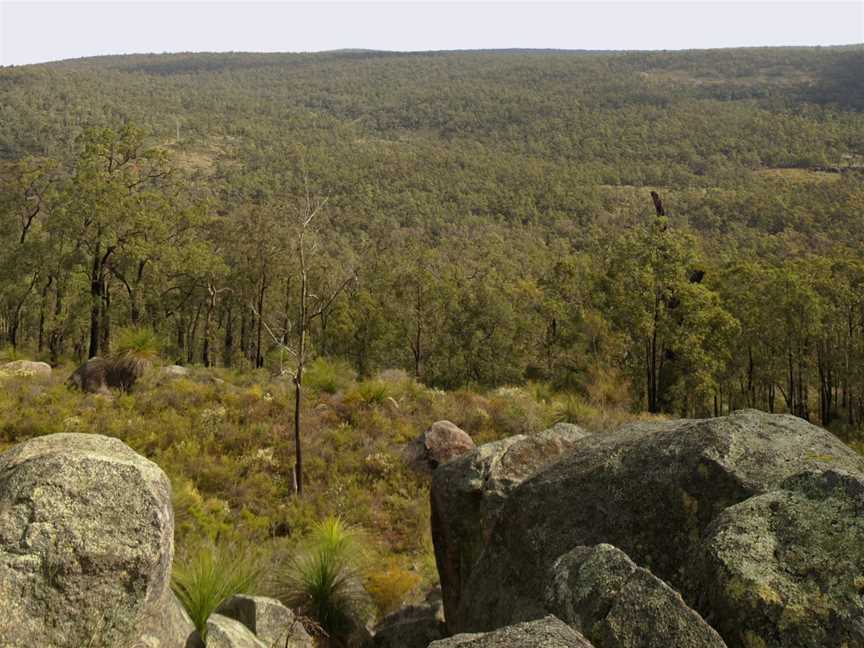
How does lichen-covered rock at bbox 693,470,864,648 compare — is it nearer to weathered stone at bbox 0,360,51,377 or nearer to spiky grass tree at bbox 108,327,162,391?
spiky grass tree at bbox 108,327,162,391

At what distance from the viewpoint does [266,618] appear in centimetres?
602

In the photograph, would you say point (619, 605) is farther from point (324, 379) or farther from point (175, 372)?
point (175, 372)

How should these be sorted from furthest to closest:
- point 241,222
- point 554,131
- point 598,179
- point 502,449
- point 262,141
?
1. point 554,131
2. point 262,141
3. point 598,179
4. point 241,222
5. point 502,449

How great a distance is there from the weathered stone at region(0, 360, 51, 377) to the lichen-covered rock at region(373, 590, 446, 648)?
17274 millimetres

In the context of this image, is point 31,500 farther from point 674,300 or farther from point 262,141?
point 262,141

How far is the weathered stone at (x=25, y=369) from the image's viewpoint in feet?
66.6

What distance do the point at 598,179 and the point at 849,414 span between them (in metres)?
101

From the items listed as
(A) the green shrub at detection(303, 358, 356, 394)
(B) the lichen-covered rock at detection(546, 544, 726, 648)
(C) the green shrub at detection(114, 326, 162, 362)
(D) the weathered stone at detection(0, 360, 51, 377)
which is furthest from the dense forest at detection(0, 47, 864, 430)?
(B) the lichen-covered rock at detection(546, 544, 726, 648)

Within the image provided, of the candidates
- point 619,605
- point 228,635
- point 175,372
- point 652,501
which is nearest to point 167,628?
point 228,635

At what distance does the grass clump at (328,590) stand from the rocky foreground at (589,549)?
73 cm

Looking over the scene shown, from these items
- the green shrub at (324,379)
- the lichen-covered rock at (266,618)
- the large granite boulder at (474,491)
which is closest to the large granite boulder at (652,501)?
the large granite boulder at (474,491)

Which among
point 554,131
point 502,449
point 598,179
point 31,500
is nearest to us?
point 31,500

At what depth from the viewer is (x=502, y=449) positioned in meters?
7.28

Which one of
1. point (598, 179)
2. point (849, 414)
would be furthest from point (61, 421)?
point (598, 179)
